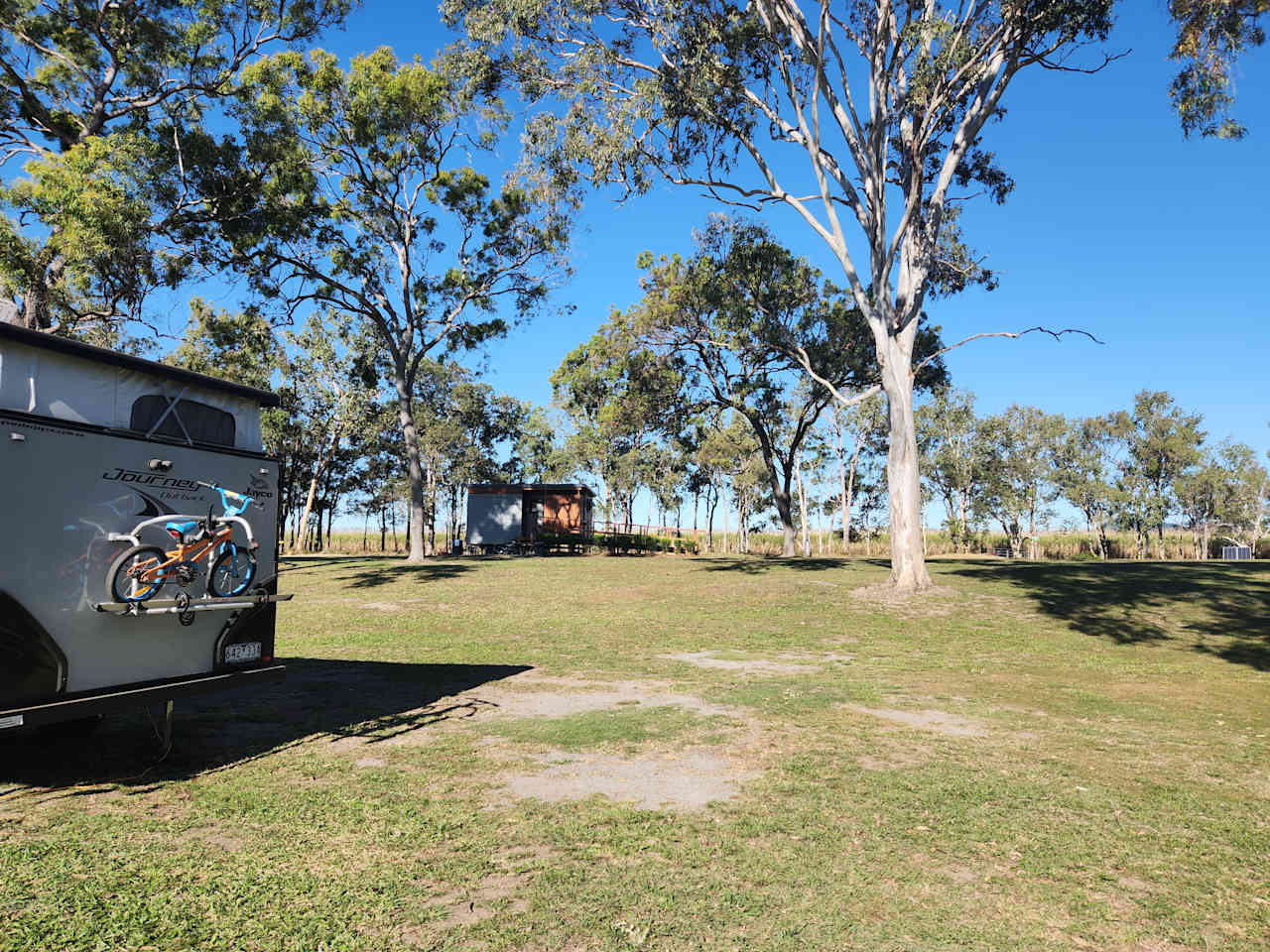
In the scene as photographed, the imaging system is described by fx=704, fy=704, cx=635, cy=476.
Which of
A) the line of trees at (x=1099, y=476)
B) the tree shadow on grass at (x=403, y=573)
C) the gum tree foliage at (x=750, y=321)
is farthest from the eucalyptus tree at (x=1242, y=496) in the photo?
the tree shadow on grass at (x=403, y=573)

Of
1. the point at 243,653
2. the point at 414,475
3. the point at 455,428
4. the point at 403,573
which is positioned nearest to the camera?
the point at 243,653

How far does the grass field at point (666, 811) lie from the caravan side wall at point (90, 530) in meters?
1.07

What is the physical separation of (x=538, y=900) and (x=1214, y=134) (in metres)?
20.4

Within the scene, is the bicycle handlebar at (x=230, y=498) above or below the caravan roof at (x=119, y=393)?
below

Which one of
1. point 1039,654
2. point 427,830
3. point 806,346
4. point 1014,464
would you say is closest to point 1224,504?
point 1014,464

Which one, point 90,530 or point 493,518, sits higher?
point 493,518

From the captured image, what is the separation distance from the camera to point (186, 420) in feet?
20.5

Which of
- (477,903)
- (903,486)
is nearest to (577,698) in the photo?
(477,903)

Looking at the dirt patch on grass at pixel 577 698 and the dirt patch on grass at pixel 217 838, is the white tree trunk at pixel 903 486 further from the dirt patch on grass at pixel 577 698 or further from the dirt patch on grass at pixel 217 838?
the dirt patch on grass at pixel 217 838

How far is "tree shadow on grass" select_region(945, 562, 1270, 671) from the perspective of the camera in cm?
1360

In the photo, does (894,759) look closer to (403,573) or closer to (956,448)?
(403,573)

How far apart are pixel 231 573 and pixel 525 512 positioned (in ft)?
122

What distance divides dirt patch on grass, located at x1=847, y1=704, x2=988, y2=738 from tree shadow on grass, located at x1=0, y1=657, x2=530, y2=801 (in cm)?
485

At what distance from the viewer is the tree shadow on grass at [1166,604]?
44.6 ft
